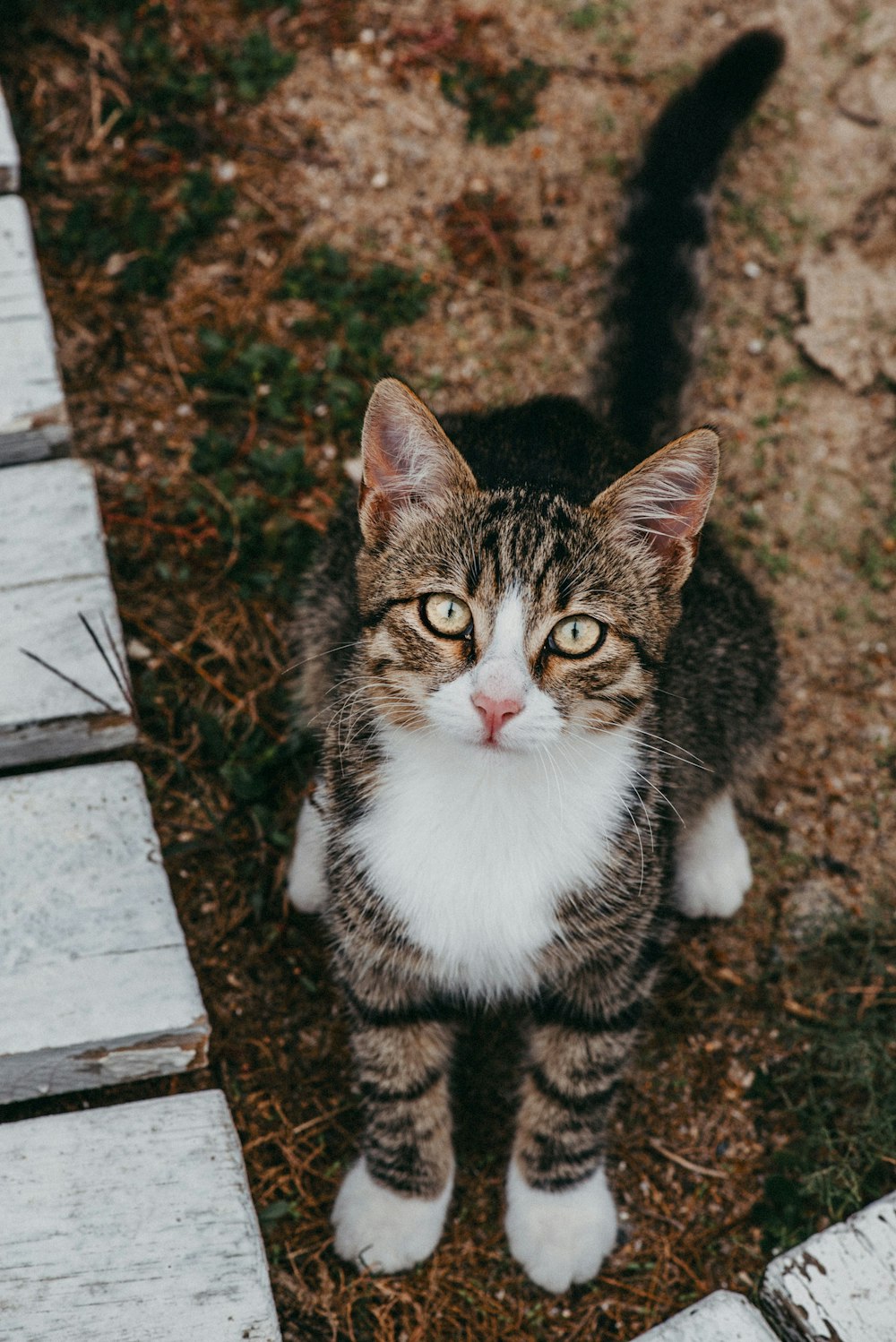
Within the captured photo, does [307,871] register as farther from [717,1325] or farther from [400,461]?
[717,1325]

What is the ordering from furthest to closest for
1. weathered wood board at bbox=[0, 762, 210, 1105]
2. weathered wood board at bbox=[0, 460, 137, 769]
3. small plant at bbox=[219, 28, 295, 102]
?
small plant at bbox=[219, 28, 295, 102]
weathered wood board at bbox=[0, 460, 137, 769]
weathered wood board at bbox=[0, 762, 210, 1105]

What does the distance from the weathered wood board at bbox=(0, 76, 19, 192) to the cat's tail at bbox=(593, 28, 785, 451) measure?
1435mm

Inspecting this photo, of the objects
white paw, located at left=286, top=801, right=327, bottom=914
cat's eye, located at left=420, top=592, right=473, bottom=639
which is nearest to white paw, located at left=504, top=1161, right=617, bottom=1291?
white paw, located at left=286, top=801, right=327, bottom=914

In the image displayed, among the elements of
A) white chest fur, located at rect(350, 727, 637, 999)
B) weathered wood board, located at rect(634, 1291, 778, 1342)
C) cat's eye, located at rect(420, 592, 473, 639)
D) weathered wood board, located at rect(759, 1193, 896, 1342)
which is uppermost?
cat's eye, located at rect(420, 592, 473, 639)

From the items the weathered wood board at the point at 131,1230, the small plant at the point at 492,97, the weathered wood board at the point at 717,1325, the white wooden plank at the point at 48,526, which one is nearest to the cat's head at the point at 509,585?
the white wooden plank at the point at 48,526

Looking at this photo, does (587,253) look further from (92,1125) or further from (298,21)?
(92,1125)

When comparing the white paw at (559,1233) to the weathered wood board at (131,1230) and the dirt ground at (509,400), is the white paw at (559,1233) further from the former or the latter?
the weathered wood board at (131,1230)

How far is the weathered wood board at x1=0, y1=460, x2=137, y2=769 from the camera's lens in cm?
233

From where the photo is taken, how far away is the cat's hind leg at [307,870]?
2555 mm

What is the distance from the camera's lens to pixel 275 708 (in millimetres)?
2848

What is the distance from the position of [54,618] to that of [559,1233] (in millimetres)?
1573

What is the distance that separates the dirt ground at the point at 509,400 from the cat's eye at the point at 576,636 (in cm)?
104

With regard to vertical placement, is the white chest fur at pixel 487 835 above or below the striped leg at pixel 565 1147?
above

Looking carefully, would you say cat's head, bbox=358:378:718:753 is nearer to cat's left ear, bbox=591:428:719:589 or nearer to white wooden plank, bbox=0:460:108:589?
cat's left ear, bbox=591:428:719:589
